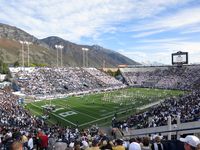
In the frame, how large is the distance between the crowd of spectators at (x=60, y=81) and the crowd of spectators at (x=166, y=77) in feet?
32.6

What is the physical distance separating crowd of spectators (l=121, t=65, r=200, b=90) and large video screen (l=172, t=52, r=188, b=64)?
319 centimetres

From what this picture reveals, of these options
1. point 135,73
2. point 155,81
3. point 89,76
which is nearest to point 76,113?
point 89,76

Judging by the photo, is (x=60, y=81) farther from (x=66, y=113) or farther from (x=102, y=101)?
(x=66, y=113)

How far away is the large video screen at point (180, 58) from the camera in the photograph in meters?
100

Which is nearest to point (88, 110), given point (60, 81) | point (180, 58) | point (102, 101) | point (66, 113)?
point (66, 113)

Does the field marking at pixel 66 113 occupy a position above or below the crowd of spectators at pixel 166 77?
below

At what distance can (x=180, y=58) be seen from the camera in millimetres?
100812

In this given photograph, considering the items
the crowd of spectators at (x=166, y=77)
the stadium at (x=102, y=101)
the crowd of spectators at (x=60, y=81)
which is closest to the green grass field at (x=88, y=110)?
the stadium at (x=102, y=101)

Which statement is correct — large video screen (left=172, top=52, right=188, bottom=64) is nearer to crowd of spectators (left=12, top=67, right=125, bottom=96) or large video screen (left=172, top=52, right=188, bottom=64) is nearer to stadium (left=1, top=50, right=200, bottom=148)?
stadium (left=1, top=50, right=200, bottom=148)

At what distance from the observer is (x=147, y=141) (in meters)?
8.41

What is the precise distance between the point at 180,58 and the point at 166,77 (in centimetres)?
703

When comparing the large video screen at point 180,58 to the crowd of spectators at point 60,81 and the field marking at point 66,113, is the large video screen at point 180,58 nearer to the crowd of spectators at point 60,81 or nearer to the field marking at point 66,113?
the crowd of spectators at point 60,81

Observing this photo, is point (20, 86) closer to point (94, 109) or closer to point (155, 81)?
point (94, 109)

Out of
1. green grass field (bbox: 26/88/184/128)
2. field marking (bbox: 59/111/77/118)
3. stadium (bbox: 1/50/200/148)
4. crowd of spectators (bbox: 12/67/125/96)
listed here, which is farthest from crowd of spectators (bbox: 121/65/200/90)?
field marking (bbox: 59/111/77/118)
